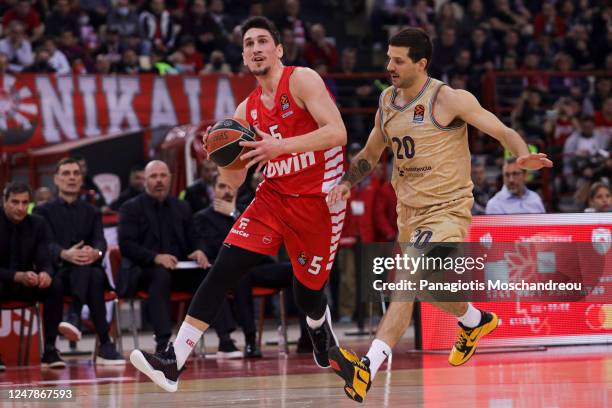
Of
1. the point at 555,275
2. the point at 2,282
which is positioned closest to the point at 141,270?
the point at 2,282

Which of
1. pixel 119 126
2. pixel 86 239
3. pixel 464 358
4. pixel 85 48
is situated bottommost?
pixel 464 358

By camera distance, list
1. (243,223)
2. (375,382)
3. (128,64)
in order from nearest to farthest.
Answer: (243,223)
(375,382)
(128,64)

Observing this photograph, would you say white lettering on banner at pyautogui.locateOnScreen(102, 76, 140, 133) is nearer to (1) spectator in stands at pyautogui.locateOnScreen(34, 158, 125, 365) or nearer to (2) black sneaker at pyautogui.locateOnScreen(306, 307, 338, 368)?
(1) spectator in stands at pyautogui.locateOnScreen(34, 158, 125, 365)

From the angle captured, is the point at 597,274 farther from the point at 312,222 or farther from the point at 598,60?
the point at 598,60

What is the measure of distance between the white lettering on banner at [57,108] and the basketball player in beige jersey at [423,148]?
9.18 m

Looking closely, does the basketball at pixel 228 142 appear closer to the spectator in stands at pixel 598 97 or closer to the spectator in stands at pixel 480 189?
the spectator in stands at pixel 480 189

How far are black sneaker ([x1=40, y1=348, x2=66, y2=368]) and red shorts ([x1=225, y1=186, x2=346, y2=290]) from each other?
4.19m

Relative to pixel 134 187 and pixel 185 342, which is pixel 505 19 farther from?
pixel 185 342

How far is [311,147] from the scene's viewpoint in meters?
7.32

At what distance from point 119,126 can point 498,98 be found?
730 cm

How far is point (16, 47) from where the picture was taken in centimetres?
1792

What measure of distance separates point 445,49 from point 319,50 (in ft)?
8.02

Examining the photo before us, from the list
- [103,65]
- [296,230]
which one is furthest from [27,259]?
[103,65]

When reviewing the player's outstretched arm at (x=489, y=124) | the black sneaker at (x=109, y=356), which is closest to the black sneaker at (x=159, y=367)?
the player's outstretched arm at (x=489, y=124)
